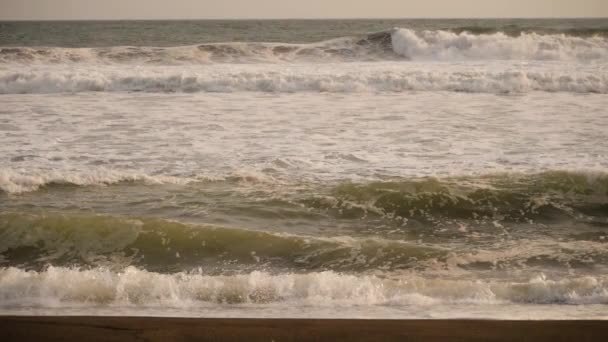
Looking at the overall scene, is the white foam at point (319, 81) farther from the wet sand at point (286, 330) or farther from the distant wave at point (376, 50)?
the wet sand at point (286, 330)

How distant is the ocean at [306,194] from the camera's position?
2203 millimetres

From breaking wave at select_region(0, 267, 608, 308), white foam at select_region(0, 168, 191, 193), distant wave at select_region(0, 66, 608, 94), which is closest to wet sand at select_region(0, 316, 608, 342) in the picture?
breaking wave at select_region(0, 267, 608, 308)

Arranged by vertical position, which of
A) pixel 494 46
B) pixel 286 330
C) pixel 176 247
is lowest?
pixel 176 247

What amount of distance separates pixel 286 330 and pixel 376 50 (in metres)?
10.6

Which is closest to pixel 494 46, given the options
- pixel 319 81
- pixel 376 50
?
pixel 376 50

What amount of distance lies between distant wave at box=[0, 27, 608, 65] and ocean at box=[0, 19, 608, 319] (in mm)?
2428

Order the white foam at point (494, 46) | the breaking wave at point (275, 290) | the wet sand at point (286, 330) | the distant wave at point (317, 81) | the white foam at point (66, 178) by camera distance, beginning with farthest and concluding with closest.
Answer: the white foam at point (494, 46), the distant wave at point (317, 81), the white foam at point (66, 178), the breaking wave at point (275, 290), the wet sand at point (286, 330)

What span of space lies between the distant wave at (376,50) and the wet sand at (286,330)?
9.76 m

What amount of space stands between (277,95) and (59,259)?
18.1ft

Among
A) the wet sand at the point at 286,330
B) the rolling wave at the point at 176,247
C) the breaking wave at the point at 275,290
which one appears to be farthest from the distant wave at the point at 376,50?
the wet sand at the point at 286,330

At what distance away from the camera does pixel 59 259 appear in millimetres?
2691

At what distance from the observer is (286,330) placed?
162cm

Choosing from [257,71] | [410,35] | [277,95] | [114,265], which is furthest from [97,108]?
[410,35]

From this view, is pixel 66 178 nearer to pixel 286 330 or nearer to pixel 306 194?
pixel 306 194
